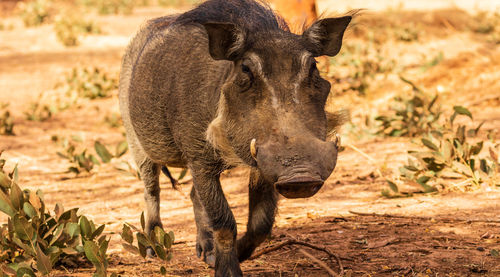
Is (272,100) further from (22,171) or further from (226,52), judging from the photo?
(22,171)

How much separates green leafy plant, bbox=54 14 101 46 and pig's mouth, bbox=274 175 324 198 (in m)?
9.97

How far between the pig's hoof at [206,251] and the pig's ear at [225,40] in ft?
3.84

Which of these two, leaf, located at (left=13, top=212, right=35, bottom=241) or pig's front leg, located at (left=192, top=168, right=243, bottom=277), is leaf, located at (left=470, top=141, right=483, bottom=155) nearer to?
pig's front leg, located at (left=192, top=168, right=243, bottom=277)

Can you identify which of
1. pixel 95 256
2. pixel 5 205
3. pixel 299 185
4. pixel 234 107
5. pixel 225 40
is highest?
pixel 225 40

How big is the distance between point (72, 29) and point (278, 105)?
1020 centimetres

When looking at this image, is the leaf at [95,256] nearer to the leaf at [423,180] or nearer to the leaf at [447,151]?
the leaf at [423,180]

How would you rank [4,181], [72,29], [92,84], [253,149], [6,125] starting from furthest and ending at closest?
[72,29] < [92,84] < [6,125] < [4,181] < [253,149]

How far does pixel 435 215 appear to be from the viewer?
3525mm

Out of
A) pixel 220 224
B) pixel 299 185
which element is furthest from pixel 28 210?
pixel 299 185

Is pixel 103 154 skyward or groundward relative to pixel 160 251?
groundward

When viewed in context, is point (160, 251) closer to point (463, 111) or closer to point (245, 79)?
point (245, 79)

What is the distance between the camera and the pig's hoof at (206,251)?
330 cm

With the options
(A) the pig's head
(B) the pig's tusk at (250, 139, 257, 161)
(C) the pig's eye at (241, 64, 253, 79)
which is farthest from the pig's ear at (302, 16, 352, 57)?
(B) the pig's tusk at (250, 139, 257, 161)

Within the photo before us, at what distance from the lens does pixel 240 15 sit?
9.12 feet
